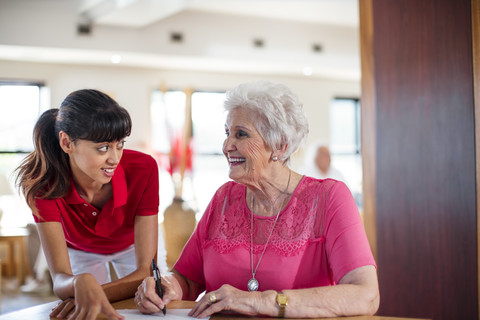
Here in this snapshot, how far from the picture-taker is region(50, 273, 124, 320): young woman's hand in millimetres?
1447

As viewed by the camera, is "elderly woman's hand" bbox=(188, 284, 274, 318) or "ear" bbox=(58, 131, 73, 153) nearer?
"elderly woman's hand" bbox=(188, 284, 274, 318)

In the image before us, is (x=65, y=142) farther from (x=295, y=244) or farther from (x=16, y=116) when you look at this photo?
(x=16, y=116)

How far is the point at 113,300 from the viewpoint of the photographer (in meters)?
1.71

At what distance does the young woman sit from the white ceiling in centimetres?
445

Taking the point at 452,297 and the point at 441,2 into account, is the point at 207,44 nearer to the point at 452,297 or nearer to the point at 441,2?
the point at 441,2

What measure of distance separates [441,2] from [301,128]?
1.41 m

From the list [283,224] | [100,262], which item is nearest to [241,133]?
[283,224]

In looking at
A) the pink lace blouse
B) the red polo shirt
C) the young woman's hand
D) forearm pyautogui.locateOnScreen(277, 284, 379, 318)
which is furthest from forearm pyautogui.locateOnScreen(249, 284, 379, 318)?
the red polo shirt

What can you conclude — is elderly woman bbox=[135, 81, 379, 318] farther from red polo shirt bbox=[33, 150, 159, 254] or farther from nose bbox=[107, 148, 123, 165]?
nose bbox=[107, 148, 123, 165]

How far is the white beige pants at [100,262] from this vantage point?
2.33 m

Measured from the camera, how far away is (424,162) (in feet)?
9.27

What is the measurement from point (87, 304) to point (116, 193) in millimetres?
606

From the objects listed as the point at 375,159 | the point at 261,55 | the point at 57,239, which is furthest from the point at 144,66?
the point at 57,239

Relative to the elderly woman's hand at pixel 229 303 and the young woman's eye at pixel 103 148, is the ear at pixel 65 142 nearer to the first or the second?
the young woman's eye at pixel 103 148
